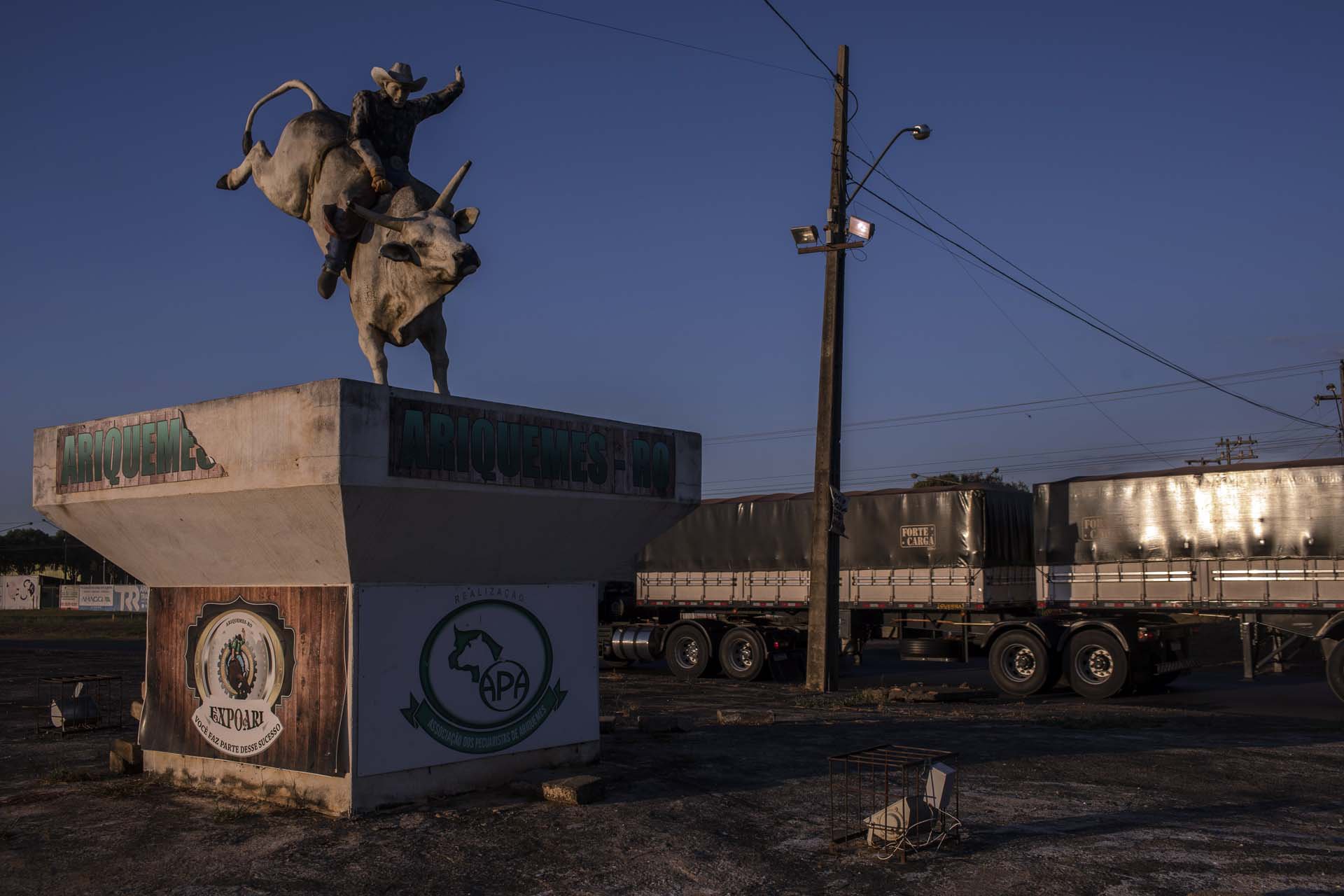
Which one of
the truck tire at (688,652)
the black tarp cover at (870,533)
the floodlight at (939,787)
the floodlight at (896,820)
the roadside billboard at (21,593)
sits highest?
the black tarp cover at (870,533)

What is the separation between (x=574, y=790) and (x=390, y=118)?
6165 millimetres

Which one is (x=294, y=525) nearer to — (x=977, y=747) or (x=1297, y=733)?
(x=977, y=747)

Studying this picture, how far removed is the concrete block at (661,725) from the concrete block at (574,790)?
3922 millimetres

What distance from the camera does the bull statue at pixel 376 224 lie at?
365 inches

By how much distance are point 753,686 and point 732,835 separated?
1335 cm

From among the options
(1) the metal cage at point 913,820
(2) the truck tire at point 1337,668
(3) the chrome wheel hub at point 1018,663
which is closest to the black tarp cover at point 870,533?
(3) the chrome wheel hub at point 1018,663

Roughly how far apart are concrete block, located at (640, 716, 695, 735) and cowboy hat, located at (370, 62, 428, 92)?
7.77 metres

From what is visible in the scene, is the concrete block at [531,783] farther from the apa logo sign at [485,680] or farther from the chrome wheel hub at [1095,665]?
the chrome wheel hub at [1095,665]

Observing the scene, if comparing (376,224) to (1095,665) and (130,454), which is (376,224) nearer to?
(130,454)

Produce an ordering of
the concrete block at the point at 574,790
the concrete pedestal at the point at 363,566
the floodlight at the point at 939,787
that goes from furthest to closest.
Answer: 1. the concrete block at the point at 574,790
2. the concrete pedestal at the point at 363,566
3. the floodlight at the point at 939,787

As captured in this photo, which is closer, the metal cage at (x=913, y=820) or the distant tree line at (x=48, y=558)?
the metal cage at (x=913, y=820)

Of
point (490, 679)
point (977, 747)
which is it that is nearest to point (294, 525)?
point (490, 679)

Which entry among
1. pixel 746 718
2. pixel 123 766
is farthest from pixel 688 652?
pixel 123 766

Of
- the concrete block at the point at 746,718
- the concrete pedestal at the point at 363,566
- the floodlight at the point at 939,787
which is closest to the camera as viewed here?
the floodlight at the point at 939,787
